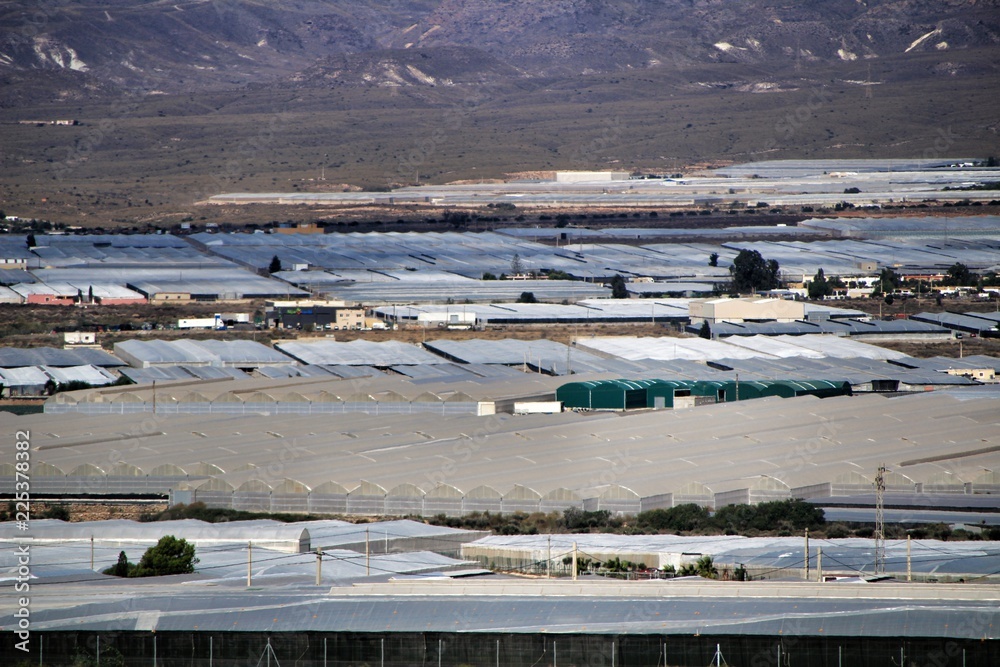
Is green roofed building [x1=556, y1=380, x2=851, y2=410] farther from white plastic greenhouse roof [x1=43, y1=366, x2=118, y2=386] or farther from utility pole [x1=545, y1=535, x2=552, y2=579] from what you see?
utility pole [x1=545, y1=535, x2=552, y2=579]

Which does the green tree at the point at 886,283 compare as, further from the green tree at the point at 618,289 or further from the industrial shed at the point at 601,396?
the industrial shed at the point at 601,396

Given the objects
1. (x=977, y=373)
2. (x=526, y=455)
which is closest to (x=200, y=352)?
(x=526, y=455)

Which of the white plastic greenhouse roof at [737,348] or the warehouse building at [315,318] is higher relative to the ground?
the warehouse building at [315,318]

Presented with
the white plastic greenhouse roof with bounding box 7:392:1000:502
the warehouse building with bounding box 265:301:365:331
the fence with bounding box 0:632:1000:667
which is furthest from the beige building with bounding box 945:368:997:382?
the fence with bounding box 0:632:1000:667

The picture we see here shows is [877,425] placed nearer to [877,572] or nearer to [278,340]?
[877,572]

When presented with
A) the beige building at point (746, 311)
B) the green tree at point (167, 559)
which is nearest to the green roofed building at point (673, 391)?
the beige building at point (746, 311)
